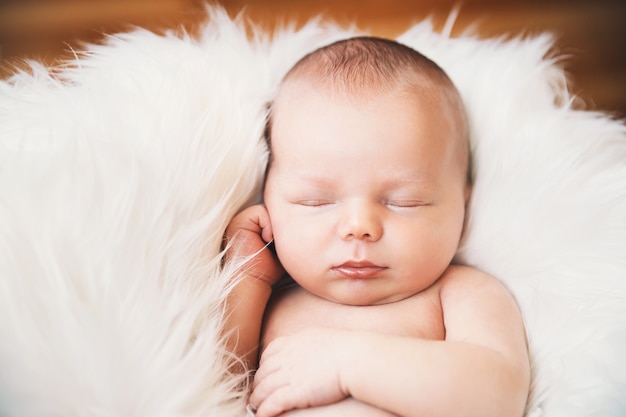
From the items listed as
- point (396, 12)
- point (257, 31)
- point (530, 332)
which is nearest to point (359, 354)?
point (530, 332)

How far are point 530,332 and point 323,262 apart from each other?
0.32m

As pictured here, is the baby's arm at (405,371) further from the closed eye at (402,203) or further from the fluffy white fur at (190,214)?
the closed eye at (402,203)

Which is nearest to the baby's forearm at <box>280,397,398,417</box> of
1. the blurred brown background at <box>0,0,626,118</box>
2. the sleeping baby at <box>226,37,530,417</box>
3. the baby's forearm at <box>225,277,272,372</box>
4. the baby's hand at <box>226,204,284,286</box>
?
the sleeping baby at <box>226,37,530,417</box>

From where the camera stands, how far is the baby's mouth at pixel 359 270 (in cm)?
91

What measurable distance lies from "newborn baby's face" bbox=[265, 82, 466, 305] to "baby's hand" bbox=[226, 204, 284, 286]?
36 mm

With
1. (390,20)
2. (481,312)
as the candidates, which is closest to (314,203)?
(481,312)

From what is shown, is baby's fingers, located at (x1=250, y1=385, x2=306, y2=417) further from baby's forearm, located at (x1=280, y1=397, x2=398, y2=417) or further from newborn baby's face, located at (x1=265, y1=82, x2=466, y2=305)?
newborn baby's face, located at (x1=265, y1=82, x2=466, y2=305)

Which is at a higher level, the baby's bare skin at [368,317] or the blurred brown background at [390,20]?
the blurred brown background at [390,20]

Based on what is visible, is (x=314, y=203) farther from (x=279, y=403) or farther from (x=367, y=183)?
(x=279, y=403)

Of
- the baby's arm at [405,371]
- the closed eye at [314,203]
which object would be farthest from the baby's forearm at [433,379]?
the closed eye at [314,203]

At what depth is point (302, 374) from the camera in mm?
844

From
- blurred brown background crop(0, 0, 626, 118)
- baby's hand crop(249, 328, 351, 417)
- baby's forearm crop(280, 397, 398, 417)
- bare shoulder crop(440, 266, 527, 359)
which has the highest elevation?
blurred brown background crop(0, 0, 626, 118)

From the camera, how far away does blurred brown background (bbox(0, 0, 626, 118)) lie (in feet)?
6.76

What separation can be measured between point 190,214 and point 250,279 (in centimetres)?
14
